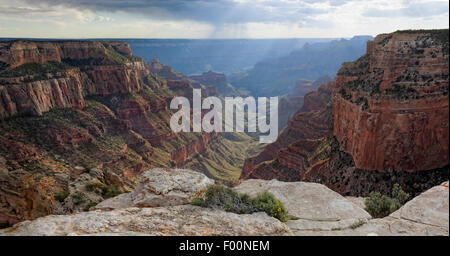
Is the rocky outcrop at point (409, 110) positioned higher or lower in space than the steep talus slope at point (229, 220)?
higher

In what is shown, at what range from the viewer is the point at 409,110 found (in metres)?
15.1

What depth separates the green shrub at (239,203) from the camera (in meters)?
9.66

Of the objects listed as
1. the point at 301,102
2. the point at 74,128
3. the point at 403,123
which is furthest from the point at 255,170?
the point at 301,102

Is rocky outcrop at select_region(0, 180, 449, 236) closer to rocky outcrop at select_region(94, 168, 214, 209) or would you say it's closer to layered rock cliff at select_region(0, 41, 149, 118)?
rocky outcrop at select_region(94, 168, 214, 209)

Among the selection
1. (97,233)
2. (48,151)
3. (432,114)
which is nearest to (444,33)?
(432,114)

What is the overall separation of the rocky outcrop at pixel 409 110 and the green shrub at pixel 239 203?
7.00 m

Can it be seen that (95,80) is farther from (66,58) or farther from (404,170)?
(404,170)

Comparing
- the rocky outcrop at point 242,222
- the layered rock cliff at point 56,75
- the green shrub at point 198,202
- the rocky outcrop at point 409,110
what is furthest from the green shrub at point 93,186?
the layered rock cliff at point 56,75

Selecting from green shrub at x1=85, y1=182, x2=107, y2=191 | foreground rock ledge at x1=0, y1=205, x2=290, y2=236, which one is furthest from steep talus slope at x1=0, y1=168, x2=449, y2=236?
green shrub at x1=85, y1=182, x2=107, y2=191

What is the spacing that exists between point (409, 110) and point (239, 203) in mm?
11204

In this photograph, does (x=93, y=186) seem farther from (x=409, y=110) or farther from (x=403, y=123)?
(x=409, y=110)

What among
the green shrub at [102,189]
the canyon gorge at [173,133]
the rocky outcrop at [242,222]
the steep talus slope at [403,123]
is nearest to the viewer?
the rocky outcrop at [242,222]

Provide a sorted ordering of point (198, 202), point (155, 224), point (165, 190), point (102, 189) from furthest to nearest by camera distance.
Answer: point (102, 189) < point (165, 190) < point (198, 202) < point (155, 224)

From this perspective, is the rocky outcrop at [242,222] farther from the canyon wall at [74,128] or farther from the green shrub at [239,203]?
the canyon wall at [74,128]
